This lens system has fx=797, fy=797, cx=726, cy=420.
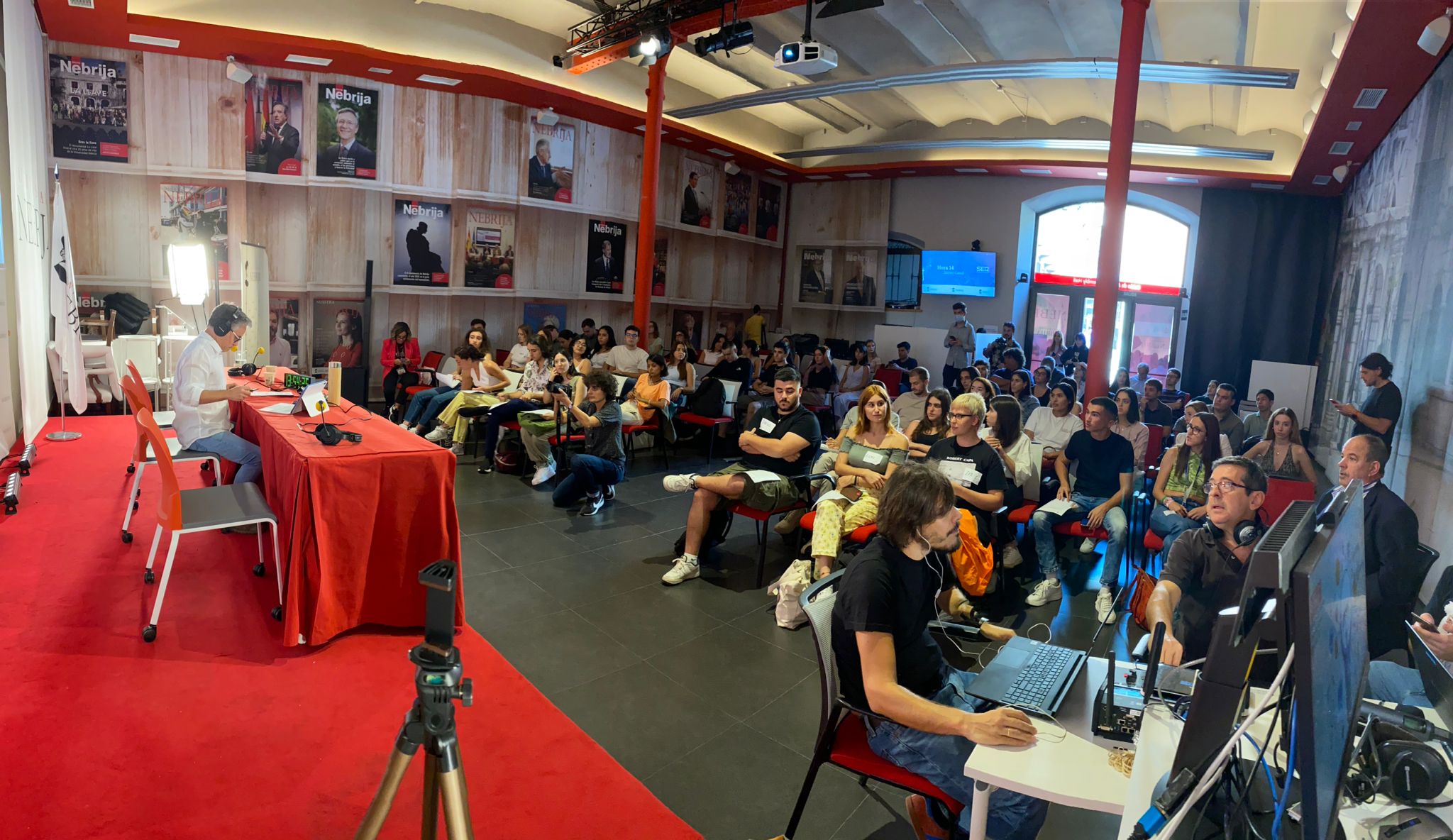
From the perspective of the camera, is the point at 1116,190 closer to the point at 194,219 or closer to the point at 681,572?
the point at 681,572

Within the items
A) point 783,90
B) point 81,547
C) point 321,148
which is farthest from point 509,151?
point 81,547

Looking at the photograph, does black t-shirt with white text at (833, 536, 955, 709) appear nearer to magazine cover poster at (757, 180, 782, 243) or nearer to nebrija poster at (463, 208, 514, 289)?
nebrija poster at (463, 208, 514, 289)

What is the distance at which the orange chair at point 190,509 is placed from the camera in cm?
335

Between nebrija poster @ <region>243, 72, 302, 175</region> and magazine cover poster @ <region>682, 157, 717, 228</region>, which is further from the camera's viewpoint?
magazine cover poster @ <region>682, 157, 717, 228</region>

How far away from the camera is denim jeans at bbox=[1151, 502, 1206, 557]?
4.65m

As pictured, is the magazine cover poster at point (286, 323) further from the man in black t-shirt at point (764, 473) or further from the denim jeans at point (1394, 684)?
the denim jeans at point (1394, 684)

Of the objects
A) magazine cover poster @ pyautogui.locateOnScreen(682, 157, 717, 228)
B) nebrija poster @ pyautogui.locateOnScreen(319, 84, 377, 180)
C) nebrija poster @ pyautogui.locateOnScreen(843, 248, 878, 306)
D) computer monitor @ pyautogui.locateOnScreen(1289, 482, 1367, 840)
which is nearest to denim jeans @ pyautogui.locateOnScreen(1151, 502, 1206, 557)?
computer monitor @ pyautogui.locateOnScreen(1289, 482, 1367, 840)

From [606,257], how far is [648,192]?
2009 millimetres

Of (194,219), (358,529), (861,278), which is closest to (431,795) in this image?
(358,529)

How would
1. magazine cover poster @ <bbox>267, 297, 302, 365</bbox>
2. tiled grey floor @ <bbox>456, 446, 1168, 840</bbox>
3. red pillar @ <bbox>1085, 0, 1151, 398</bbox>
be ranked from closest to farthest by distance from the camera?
tiled grey floor @ <bbox>456, 446, 1168, 840</bbox> < red pillar @ <bbox>1085, 0, 1151, 398</bbox> < magazine cover poster @ <bbox>267, 297, 302, 365</bbox>

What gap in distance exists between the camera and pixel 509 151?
35.8ft

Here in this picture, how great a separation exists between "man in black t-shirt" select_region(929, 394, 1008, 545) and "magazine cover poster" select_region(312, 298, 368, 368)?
8.00 metres

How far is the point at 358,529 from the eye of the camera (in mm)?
3480

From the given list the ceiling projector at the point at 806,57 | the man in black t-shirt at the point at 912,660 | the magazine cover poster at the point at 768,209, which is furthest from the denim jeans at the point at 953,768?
the magazine cover poster at the point at 768,209
